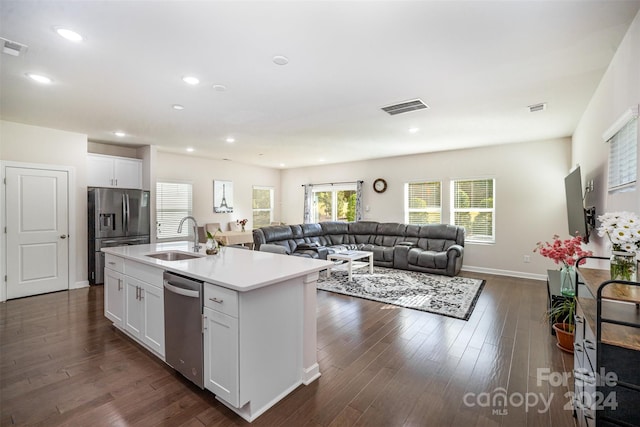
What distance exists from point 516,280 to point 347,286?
3283 mm

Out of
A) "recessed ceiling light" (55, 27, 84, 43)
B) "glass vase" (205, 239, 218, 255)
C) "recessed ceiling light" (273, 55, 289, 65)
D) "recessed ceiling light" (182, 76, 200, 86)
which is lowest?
"glass vase" (205, 239, 218, 255)

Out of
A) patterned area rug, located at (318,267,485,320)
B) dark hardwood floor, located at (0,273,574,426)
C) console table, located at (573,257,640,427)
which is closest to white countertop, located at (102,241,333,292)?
dark hardwood floor, located at (0,273,574,426)

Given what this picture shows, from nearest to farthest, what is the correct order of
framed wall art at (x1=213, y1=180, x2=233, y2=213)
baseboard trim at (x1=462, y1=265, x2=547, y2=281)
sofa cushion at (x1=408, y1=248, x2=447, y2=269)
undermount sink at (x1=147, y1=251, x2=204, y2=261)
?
undermount sink at (x1=147, y1=251, x2=204, y2=261) → baseboard trim at (x1=462, y1=265, x2=547, y2=281) → sofa cushion at (x1=408, y1=248, x2=447, y2=269) → framed wall art at (x1=213, y1=180, x2=233, y2=213)

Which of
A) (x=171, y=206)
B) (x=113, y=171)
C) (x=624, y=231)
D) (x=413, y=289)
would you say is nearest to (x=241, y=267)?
(x=624, y=231)

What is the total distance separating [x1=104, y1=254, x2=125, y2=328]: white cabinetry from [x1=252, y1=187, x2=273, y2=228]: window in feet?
18.4

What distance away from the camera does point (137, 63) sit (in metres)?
2.60

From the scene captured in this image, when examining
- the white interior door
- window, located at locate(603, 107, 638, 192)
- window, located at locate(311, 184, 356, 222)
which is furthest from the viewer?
window, located at locate(311, 184, 356, 222)

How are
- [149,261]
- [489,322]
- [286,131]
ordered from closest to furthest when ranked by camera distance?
[149,261]
[489,322]
[286,131]

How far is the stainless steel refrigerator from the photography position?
16.7 feet

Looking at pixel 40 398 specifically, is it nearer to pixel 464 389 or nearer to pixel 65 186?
pixel 464 389

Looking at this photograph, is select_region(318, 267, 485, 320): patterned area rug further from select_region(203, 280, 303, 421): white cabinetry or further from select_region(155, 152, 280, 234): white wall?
select_region(155, 152, 280, 234): white wall

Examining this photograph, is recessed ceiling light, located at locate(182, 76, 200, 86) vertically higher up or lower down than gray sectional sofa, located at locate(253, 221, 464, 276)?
higher up

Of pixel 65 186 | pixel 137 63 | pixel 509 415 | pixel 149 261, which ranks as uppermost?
pixel 137 63

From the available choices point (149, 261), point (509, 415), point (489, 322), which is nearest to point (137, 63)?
point (149, 261)
